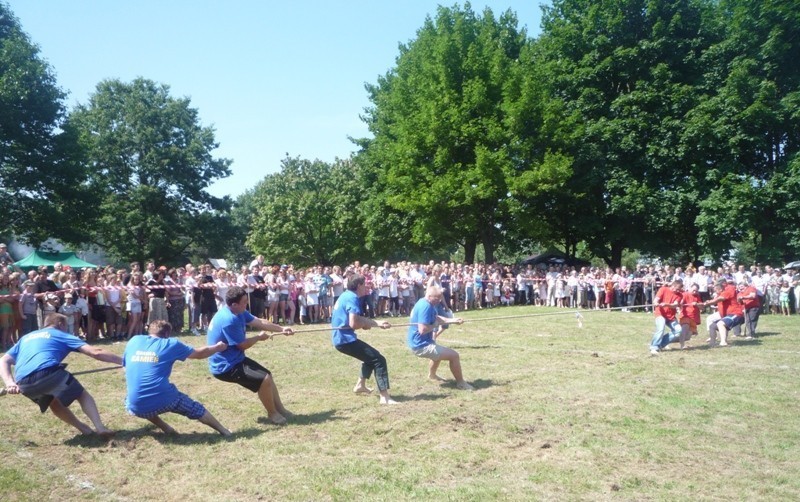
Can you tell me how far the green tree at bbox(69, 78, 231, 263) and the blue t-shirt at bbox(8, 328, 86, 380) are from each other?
36.0m

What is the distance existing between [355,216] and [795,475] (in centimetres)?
3860

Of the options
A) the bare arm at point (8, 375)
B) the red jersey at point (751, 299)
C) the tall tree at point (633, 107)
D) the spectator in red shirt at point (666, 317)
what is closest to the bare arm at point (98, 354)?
the bare arm at point (8, 375)

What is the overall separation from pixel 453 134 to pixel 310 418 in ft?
82.1

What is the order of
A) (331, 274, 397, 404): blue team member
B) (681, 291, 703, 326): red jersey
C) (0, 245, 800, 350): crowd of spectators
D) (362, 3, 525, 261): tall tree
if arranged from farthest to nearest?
(362, 3, 525, 261): tall tree, (0, 245, 800, 350): crowd of spectators, (681, 291, 703, 326): red jersey, (331, 274, 397, 404): blue team member

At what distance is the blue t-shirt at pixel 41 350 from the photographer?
6.96 m

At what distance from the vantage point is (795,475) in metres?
5.77

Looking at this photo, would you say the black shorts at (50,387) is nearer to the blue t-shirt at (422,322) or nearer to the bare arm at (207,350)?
the bare arm at (207,350)

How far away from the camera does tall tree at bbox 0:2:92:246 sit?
29.5 metres

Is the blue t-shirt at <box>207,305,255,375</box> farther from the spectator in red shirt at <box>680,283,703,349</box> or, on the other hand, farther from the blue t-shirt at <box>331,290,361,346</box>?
the spectator in red shirt at <box>680,283,703,349</box>

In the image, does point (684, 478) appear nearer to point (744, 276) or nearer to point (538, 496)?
point (538, 496)

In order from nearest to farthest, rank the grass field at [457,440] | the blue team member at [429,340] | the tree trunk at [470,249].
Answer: the grass field at [457,440] → the blue team member at [429,340] → the tree trunk at [470,249]

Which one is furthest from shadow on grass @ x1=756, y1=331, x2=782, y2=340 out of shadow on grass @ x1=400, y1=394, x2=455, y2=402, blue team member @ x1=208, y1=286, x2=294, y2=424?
blue team member @ x1=208, y1=286, x2=294, y2=424

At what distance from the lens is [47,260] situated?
2931cm

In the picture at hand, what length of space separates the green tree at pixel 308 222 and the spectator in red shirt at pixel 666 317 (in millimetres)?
33027
